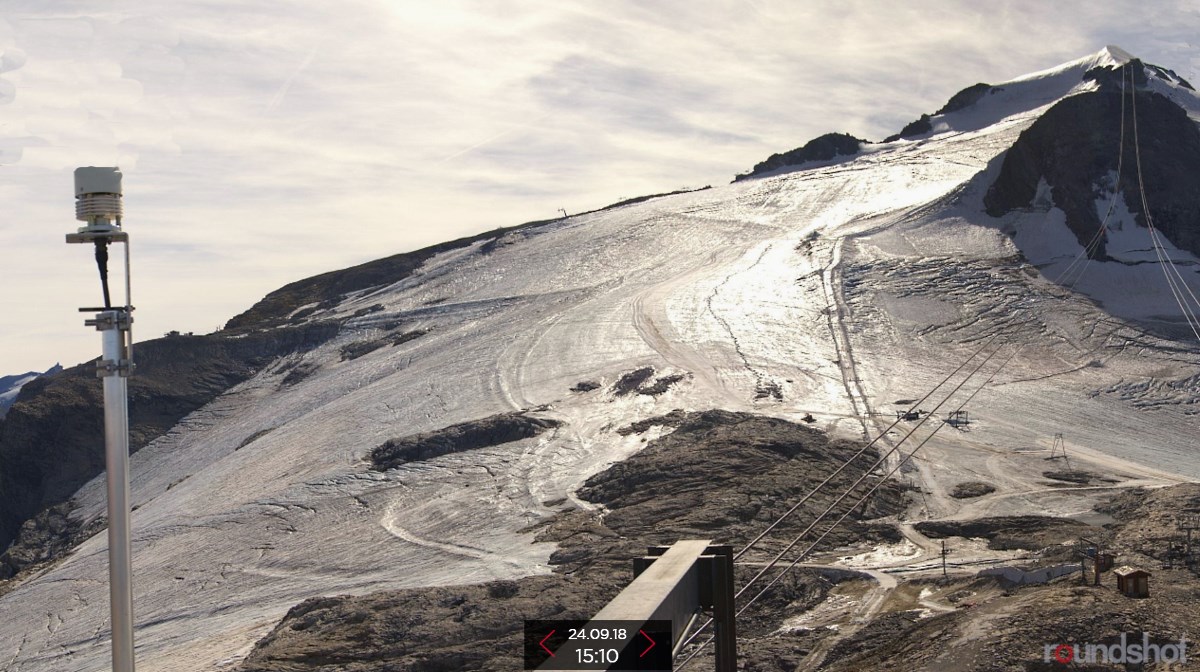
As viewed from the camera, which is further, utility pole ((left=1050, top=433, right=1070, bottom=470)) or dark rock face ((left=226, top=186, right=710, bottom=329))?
dark rock face ((left=226, top=186, right=710, bottom=329))

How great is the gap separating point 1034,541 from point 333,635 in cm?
1488

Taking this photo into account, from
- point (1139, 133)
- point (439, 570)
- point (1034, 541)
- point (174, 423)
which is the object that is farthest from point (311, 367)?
point (1139, 133)

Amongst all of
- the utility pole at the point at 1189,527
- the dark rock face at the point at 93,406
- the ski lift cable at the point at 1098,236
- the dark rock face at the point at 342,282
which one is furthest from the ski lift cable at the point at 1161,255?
the dark rock face at the point at 93,406

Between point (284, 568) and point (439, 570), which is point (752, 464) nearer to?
point (439, 570)

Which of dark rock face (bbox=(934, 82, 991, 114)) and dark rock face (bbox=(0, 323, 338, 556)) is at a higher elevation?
dark rock face (bbox=(934, 82, 991, 114))

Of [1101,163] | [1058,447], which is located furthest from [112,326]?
[1101,163]

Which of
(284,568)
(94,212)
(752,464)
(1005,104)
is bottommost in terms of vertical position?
(284,568)

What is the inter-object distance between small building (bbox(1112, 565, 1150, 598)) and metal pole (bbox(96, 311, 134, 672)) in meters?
14.1

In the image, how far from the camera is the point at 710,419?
3462 cm

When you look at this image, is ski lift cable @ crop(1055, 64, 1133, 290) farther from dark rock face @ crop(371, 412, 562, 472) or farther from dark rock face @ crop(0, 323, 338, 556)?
dark rock face @ crop(0, 323, 338, 556)

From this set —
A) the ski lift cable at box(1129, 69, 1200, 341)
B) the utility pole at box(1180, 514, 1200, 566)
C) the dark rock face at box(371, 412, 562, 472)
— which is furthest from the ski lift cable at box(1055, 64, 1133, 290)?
the utility pole at box(1180, 514, 1200, 566)

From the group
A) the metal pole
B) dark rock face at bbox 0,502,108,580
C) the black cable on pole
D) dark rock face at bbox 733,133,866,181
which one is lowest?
dark rock face at bbox 0,502,108,580

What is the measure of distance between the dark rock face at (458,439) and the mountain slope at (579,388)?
0.57 meters

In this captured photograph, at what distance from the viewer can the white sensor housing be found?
9.16m
